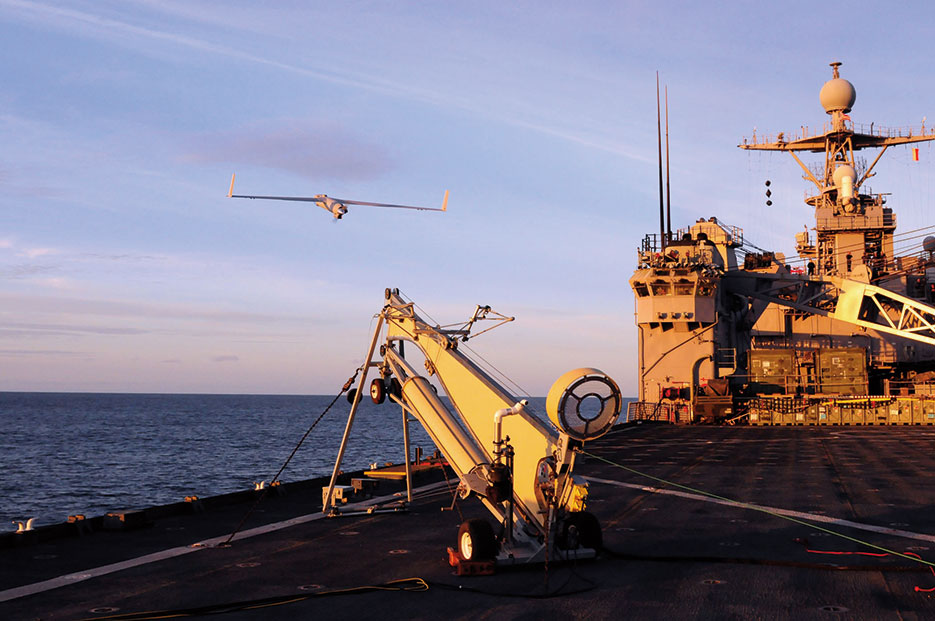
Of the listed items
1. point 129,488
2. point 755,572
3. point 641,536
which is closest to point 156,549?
point 641,536

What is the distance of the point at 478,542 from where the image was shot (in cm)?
1432

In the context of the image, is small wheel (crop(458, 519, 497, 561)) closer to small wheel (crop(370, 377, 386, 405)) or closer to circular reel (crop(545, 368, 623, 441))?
circular reel (crop(545, 368, 623, 441))

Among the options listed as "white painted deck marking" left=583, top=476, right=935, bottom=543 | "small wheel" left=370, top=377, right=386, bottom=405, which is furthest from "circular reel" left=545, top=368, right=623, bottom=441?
"white painted deck marking" left=583, top=476, right=935, bottom=543

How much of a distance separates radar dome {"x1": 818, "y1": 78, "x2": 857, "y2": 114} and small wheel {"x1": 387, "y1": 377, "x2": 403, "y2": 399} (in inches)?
2950

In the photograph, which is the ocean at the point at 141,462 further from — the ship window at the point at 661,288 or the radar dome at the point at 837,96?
the radar dome at the point at 837,96

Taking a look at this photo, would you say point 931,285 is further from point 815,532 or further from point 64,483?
point 64,483

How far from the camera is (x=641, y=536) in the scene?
18.4 metres

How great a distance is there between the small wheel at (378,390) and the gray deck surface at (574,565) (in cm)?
327

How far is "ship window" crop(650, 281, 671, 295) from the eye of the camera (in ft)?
205

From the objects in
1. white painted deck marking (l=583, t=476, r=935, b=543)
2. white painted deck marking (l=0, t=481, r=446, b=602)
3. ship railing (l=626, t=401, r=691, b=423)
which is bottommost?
white painted deck marking (l=0, t=481, r=446, b=602)

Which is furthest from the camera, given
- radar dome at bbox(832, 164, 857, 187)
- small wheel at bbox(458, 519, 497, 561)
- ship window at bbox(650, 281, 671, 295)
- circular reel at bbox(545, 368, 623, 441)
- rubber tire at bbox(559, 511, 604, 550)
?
radar dome at bbox(832, 164, 857, 187)

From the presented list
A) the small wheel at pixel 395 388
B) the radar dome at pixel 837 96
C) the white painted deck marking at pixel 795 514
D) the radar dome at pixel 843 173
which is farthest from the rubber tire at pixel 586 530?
the radar dome at pixel 837 96

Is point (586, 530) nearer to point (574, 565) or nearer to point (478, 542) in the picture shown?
point (574, 565)

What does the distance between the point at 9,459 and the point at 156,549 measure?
244ft
